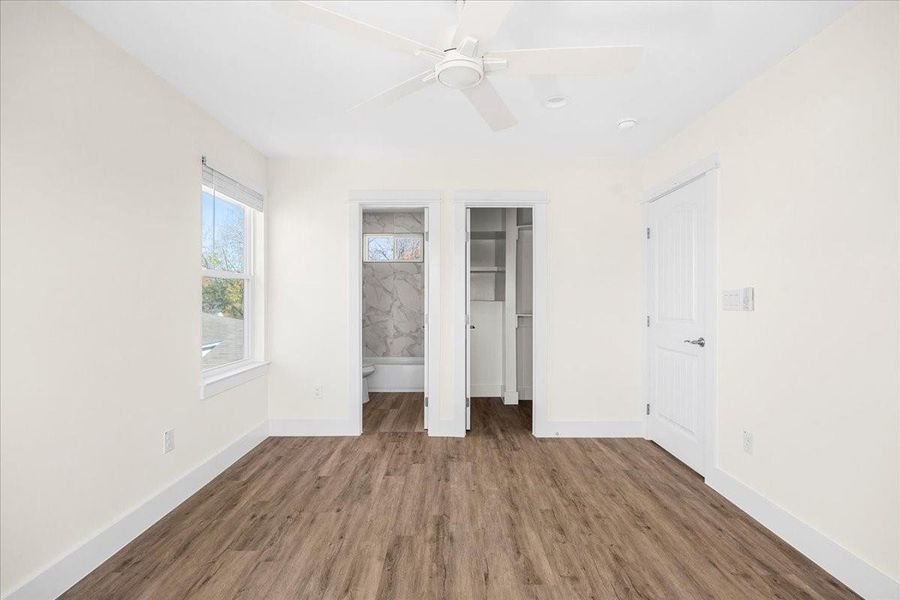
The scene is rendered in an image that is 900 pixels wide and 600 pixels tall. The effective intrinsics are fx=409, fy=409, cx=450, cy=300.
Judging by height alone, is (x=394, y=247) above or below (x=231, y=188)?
below

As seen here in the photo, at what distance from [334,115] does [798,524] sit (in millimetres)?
3516

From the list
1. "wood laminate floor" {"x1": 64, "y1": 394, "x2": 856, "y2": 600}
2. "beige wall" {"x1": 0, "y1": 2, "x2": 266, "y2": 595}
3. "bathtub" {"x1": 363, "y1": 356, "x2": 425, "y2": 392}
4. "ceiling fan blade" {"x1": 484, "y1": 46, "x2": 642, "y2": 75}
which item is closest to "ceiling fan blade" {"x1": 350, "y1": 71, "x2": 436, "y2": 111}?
"ceiling fan blade" {"x1": 484, "y1": 46, "x2": 642, "y2": 75}

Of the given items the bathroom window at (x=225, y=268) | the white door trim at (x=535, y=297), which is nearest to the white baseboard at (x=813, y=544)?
the white door trim at (x=535, y=297)

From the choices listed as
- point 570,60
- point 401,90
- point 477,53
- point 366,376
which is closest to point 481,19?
point 477,53

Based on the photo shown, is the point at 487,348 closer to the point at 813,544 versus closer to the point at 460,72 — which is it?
the point at 813,544

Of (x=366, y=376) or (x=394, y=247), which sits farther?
(x=394, y=247)

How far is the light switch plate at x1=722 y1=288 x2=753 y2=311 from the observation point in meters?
2.36

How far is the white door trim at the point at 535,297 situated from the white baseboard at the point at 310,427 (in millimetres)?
926

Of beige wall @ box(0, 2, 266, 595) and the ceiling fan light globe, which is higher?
the ceiling fan light globe

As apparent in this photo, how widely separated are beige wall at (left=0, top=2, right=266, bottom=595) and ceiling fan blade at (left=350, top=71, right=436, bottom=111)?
3.99 feet

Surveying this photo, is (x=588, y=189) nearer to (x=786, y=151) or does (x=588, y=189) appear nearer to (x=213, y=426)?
(x=786, y=151)

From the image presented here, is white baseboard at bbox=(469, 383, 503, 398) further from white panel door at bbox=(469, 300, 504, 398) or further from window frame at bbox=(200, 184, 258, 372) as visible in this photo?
window frame at bbox=(200, 184, 258, 372)

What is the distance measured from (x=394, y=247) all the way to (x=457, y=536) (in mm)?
3835

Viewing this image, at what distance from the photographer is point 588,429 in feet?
11.8
